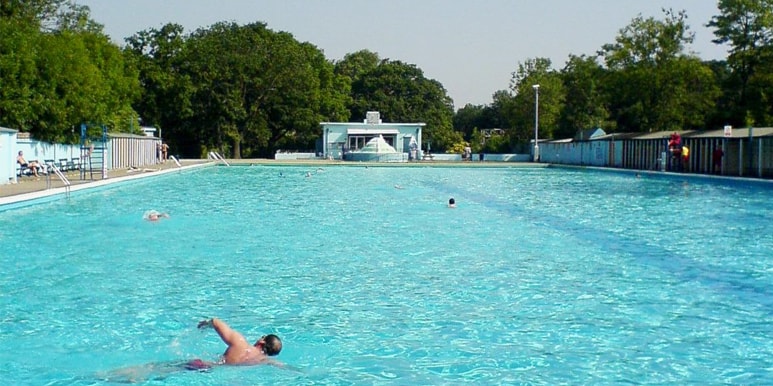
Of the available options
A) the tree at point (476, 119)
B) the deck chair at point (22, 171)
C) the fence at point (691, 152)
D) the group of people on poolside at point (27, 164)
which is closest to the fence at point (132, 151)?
the deck chair at point (22, 171)

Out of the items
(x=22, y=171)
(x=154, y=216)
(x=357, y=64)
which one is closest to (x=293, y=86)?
(x=357, y=64)

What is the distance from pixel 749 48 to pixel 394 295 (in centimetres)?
4024

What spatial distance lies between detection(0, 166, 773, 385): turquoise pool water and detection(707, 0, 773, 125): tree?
2607 centimetres

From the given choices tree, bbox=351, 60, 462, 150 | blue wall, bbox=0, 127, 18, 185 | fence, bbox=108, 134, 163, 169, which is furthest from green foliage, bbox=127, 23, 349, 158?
blue wall, bbox=0, 127, 18, 185

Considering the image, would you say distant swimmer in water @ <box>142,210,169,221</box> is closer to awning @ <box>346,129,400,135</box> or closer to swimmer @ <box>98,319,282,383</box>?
swimmer @ <box>98,319,282,383</box>

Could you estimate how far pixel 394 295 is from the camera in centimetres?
903

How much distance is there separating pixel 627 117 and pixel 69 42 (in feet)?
123

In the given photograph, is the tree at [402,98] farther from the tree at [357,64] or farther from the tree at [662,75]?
the tree at [662,75]

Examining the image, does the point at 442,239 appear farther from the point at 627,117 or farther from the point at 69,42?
the point at 627,117

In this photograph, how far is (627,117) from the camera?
55188 mm

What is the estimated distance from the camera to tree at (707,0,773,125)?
136ft

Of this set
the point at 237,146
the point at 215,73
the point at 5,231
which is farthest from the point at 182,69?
the point at 5,231

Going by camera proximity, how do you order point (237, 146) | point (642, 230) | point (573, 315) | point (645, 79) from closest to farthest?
point (573, 315) → point (642, 230) → point (645, 79) → point (237, 146)

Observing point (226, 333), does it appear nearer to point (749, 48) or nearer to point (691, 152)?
point (691, 152)
